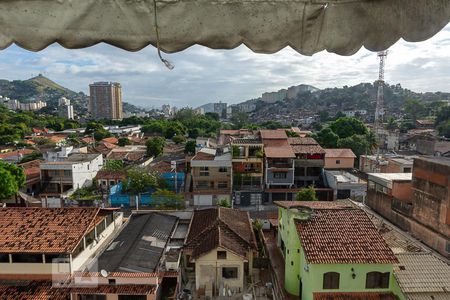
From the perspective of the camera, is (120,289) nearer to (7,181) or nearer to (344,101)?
(7,181)

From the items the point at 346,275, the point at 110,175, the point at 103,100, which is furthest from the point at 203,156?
the point at 103,100

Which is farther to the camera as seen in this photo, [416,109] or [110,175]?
[416,109]

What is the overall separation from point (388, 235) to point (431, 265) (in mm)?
2994

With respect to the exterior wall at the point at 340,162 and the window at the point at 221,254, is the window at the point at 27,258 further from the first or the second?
the exterior wall at the point at 340,162

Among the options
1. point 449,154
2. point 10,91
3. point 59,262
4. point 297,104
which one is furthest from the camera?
point 10,91

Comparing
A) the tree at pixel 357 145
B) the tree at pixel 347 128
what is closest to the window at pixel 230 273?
the tree at pixel 357 145

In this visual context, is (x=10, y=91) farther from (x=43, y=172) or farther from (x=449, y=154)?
(x=449, y=154)

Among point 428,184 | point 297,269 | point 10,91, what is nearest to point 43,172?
point 297,269

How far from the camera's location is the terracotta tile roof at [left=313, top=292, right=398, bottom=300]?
9.47m

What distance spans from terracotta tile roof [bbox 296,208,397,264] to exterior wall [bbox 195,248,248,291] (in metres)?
2.72

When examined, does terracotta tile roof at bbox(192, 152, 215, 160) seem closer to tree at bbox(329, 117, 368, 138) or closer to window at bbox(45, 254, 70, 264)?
window at bbox(45, 254, 70, 264)

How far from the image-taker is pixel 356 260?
9.47 metres

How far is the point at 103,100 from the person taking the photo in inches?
4190

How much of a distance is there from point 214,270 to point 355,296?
4.70 m
